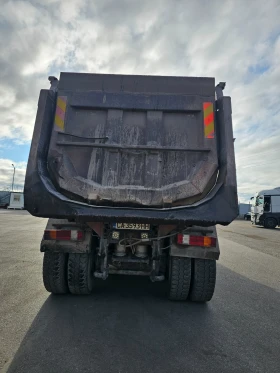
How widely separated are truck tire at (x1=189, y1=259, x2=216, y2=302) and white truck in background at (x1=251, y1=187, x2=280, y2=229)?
22.3 meters

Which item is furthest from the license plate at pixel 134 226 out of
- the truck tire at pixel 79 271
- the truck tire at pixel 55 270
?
the truck tire at pixel 55 270

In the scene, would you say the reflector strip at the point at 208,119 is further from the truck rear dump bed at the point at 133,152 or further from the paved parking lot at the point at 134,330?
the paved parking lot at the point at 134,330

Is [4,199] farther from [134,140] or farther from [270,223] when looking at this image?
[134,140]

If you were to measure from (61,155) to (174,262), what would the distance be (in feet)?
7.24

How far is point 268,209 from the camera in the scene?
22.9 meters

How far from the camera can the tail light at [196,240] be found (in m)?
3.27

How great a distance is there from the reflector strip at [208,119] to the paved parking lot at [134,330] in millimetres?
2513

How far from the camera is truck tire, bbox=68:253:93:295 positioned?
3.45m

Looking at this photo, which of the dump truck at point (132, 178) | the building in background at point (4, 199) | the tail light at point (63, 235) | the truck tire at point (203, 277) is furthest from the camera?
the building in background at point (4, 199)

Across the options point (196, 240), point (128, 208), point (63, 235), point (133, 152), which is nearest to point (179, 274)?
point (196, 240)

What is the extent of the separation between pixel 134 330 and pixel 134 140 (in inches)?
97.0

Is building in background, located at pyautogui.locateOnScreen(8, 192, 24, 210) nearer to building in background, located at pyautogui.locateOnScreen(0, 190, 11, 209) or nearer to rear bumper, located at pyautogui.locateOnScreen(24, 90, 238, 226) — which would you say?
building in background, located at pyautogui.locateOnScreen(0, 190, 11, 209)

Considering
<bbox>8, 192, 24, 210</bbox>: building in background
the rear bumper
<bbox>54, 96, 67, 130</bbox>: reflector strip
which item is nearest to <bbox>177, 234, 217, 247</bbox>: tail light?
the rear bumper

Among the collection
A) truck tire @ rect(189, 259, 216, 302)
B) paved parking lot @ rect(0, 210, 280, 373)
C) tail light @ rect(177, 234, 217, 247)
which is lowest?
paved parking lot @ rect(0, 210, 280, 373)
